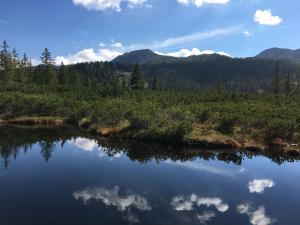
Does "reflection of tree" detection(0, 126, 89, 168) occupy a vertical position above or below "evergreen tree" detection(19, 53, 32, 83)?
below

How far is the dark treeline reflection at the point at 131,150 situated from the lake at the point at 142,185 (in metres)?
0.13

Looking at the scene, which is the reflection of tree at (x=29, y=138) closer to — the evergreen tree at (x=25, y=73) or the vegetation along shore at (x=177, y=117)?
the vegetation along shore at (x=177, y=117)

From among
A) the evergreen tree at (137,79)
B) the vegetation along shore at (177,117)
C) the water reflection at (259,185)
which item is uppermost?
the evergreen tree at (137,79)

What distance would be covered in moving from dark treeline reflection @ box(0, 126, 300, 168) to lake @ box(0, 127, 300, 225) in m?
0.13

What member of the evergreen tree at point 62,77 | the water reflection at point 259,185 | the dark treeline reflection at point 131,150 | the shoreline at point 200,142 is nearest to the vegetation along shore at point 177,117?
the shoreline at point 200,142

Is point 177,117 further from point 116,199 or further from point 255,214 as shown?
point 255,214

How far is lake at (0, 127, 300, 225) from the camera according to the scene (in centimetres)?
2606

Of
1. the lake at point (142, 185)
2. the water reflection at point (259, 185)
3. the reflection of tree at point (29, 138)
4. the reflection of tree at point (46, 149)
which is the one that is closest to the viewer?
the lake at point (142, 185)

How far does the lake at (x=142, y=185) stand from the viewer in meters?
26.1

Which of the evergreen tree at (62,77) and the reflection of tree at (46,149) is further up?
the evergreen tree at (62,77)

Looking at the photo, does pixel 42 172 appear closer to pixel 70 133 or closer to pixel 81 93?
pixel 70 133

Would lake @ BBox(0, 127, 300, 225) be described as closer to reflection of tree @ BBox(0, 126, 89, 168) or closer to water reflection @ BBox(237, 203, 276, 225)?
water reflection @ BBox(237, 203, 276, 225)

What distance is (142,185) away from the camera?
3391cm

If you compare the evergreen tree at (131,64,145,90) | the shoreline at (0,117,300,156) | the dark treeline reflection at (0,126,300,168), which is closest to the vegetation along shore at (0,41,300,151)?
the shoreline at (0,117,300,156)
